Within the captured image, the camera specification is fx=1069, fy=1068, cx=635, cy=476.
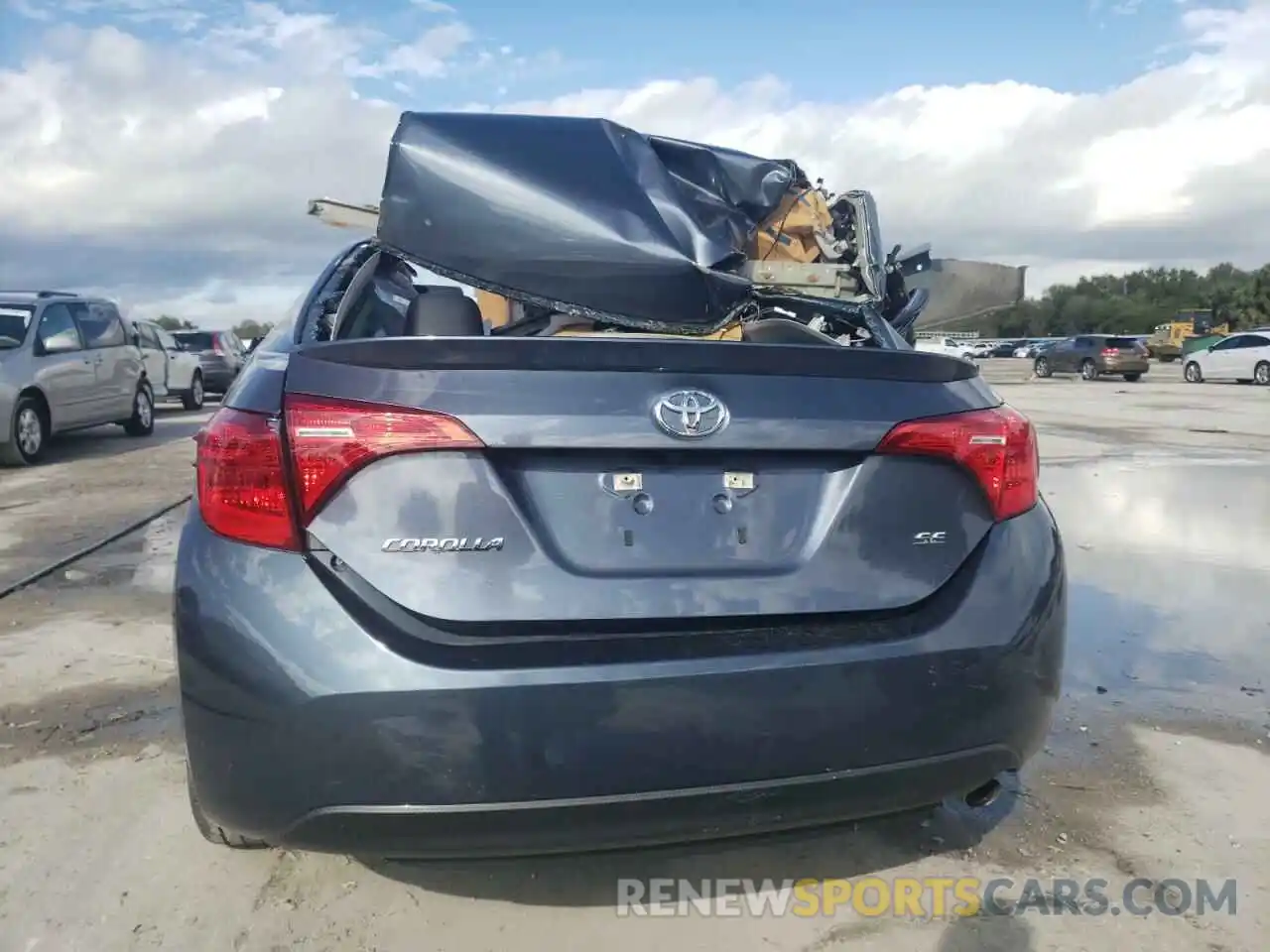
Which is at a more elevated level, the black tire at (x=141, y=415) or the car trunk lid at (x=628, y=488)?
the car trunk lid at (x=628, y=488)

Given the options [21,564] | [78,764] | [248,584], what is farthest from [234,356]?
[248,584]

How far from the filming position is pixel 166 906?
255cm

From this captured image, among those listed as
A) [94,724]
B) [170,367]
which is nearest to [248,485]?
[94,724]

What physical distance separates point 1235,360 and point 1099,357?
5660 millimetres

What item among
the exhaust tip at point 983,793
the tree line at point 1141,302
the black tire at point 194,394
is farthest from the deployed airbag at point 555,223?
the tree line at point 1141,302

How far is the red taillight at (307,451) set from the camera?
2041 mm

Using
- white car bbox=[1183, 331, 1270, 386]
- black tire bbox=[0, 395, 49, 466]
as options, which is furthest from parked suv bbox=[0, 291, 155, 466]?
white car bbox=[1183, 331, 1270, 386]

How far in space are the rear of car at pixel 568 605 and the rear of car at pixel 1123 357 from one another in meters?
35.5

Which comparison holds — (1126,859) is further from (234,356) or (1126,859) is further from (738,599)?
(234,356)

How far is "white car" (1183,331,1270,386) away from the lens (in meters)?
29.0

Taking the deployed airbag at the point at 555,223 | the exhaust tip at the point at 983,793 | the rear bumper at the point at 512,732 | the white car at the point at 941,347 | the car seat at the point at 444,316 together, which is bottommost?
the exhaust tip at the point at 983,793

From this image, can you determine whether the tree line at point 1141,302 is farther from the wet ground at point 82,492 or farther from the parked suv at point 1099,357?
the wet ground at point 82,492

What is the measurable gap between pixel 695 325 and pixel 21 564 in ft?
17.0

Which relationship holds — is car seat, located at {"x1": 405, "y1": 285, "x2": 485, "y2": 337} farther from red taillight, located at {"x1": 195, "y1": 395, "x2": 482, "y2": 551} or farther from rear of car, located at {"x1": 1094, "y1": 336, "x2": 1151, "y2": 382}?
rear of car, located at {"x1": 1094, "y1": 336, "x2": 1151, "y2": 382}
